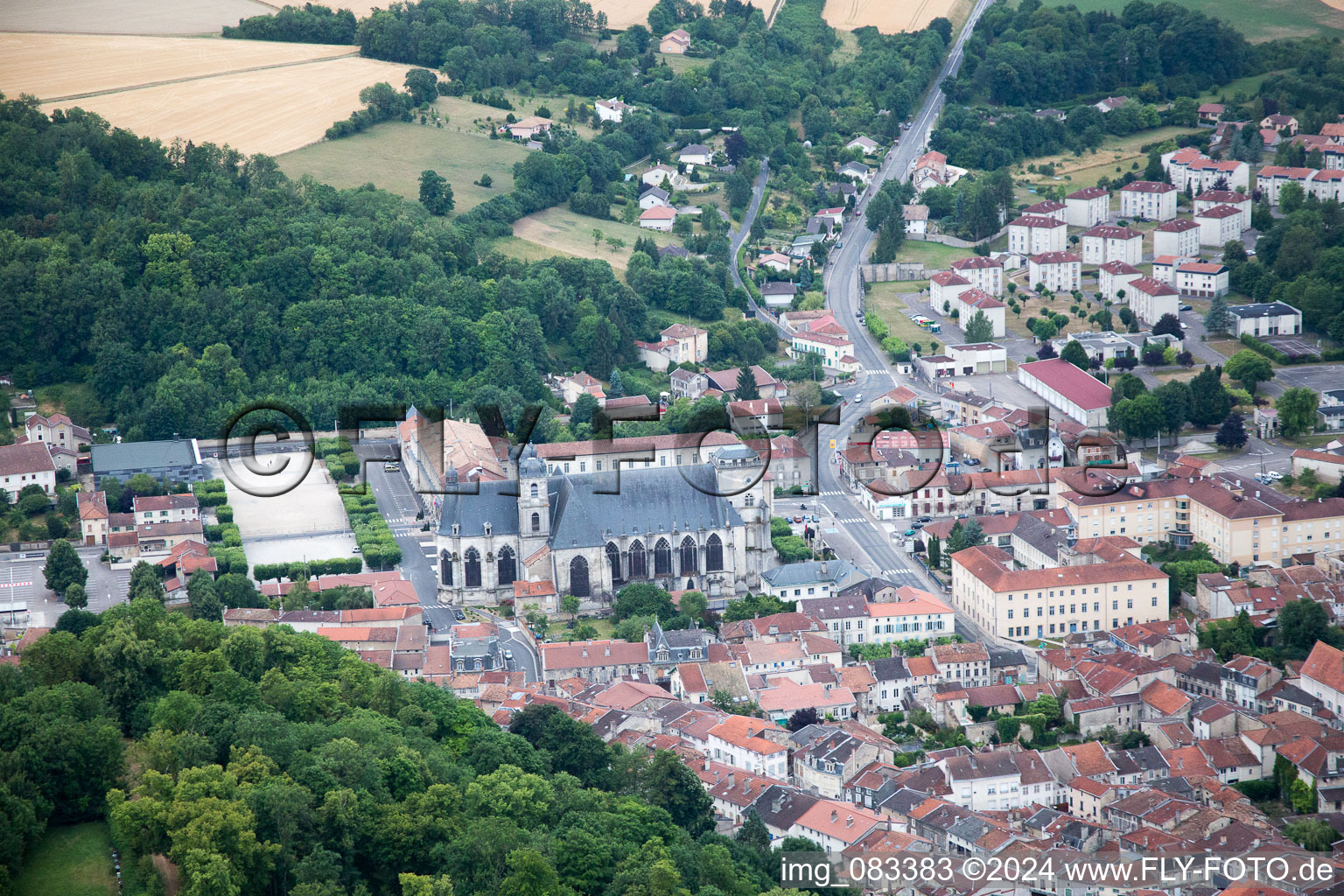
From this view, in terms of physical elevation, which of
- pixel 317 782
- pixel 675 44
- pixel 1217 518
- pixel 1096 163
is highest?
pixel 675 44

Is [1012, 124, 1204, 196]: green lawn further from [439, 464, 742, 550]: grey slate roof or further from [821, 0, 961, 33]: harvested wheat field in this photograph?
Answer: [439, 464, 742, 550]: grey slate roof

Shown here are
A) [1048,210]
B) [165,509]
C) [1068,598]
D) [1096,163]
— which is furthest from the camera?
[1096,163]

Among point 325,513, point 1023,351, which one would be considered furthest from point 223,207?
point 1023,351

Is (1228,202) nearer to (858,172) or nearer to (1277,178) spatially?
(1277,178)

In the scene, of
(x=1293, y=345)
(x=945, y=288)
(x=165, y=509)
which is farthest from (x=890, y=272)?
(x=165, y=509)

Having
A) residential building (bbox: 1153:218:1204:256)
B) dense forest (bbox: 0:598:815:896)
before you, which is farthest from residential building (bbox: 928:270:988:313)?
dense forest (bbox: 0:598:815:896)

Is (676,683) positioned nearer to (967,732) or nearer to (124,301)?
(967,732)
